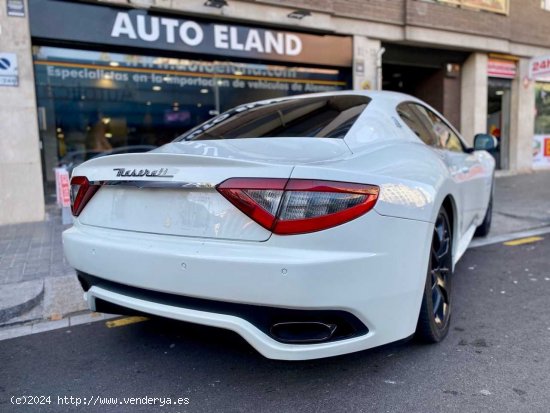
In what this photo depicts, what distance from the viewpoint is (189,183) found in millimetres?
2271

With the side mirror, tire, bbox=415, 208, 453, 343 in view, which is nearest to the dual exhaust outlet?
tire, bbox=415, 208, 453, 343

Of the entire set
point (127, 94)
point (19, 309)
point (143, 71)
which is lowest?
point (19, 309)

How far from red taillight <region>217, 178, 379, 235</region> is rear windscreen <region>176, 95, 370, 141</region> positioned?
675 mm

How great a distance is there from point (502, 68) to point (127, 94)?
10.9 m

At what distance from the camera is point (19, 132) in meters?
7.36

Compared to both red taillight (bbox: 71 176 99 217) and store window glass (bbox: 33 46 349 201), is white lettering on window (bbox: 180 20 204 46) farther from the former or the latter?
red taillight (bbox: 71 176 99 217)

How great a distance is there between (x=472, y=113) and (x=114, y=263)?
42.6 ft

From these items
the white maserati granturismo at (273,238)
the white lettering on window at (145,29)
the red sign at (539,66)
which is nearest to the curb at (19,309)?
the white maserati granturismo at (273,238)

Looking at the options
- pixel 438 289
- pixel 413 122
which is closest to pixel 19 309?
pixel 438 289

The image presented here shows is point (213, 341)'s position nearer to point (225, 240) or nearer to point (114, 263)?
point (114, 263)

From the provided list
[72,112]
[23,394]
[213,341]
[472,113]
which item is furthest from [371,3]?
[23,394]

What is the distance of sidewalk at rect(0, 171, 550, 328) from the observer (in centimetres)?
373

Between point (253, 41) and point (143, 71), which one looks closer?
point (143, 71)

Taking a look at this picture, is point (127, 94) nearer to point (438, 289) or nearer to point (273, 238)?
point (438, 289)
